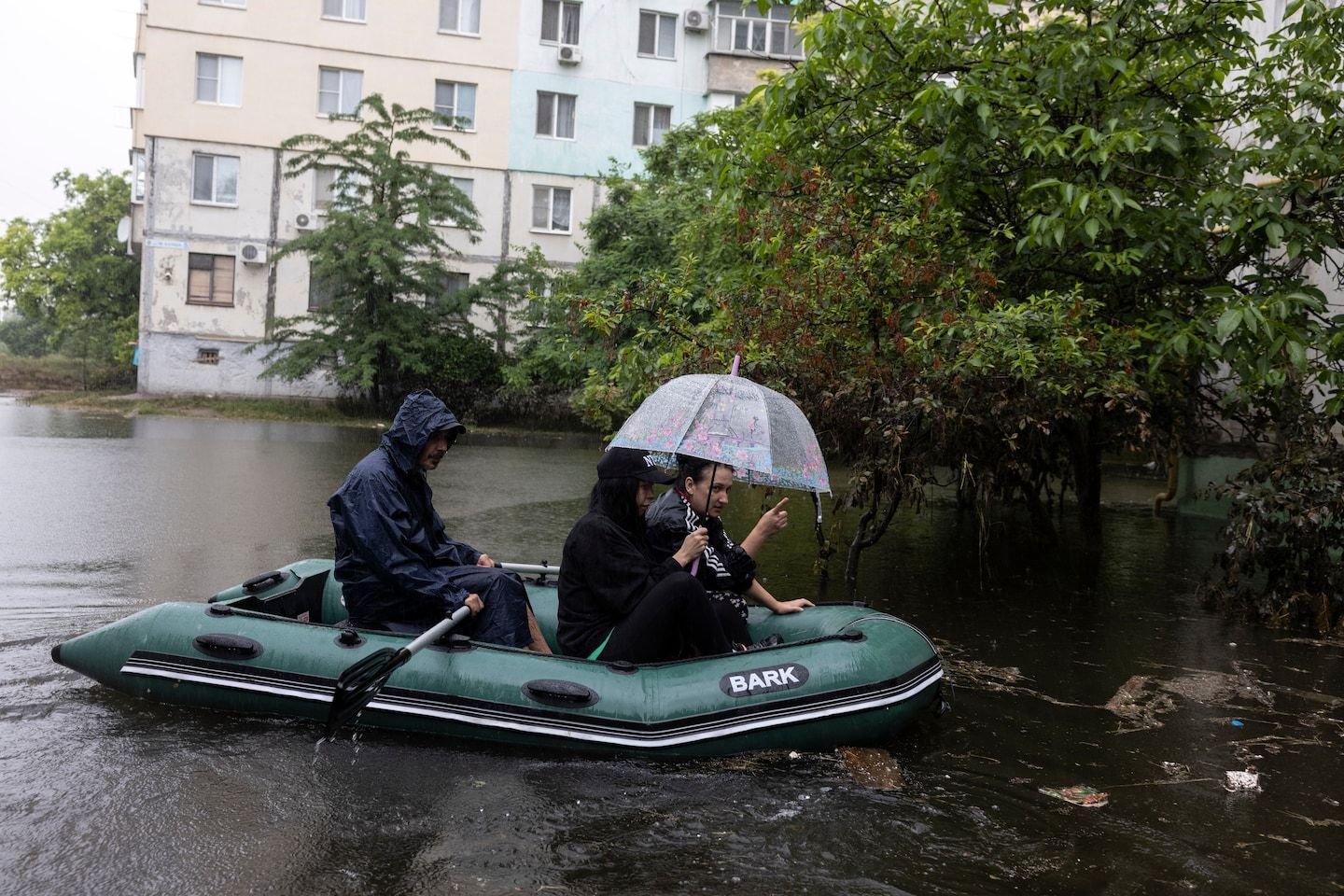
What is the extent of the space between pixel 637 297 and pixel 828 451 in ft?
6.43

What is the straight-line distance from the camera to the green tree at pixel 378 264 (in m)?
26.8

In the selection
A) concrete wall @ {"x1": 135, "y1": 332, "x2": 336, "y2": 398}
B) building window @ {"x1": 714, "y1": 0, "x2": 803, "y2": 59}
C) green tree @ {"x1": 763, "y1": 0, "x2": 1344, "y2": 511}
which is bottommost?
concrete wall @ {"x1": 135, "y1": 332, "x2": 336, "y2": 398}

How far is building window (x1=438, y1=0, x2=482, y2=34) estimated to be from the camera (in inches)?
1257

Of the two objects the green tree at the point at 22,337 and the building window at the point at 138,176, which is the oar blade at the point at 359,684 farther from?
the green tree at the point at 22,337

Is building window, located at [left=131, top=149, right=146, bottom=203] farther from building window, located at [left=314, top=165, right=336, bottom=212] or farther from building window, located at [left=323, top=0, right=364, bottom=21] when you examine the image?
building window, located at [left=323, top=0, right=364, bottom=21]

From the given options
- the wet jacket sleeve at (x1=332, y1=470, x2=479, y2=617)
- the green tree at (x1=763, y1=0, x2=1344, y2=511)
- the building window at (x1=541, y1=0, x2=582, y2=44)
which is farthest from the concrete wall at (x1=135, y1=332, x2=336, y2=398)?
the wet jacket sleeve at (x1=332, y1=470, x2=479, y2=617)

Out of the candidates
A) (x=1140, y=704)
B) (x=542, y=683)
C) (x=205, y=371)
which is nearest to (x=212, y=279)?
(x=205, y=371)

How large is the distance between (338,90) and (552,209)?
6529 mm

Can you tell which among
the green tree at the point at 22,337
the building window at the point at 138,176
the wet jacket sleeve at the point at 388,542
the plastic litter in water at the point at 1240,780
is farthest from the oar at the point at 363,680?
the green tree at the point at 22,337

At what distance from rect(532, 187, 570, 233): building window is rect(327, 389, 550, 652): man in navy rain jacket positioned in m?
27.6

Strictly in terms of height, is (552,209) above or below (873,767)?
above

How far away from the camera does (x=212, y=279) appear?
31.5 metres

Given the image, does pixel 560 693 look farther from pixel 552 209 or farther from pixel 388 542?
pixel 552 209

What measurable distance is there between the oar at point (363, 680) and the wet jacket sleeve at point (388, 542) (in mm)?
480
